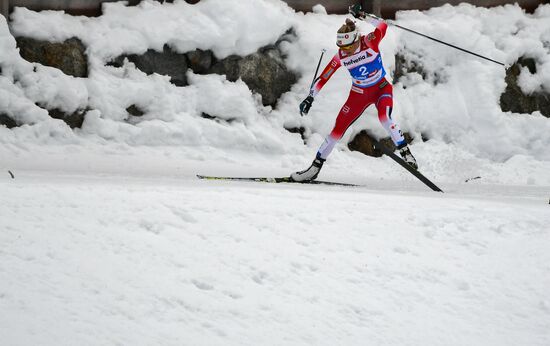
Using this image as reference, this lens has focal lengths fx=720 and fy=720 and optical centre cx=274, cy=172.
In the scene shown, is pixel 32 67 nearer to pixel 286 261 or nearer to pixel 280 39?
pixel 280 39

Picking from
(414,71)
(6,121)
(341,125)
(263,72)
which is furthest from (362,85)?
(6,121)

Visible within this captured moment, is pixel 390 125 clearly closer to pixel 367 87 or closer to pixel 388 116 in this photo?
pixel 388 116

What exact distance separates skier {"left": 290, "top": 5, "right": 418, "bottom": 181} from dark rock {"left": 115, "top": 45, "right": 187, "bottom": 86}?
2818 millimetres

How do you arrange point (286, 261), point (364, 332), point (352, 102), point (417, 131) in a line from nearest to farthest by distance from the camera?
point (364, 332) < point (286, 261) < point (352, 102) < point (417, 131)

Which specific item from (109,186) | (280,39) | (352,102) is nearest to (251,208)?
(109,186)

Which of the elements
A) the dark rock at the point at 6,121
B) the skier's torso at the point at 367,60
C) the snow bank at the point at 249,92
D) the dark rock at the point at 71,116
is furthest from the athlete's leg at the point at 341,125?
the dark rock at the point at 6,121

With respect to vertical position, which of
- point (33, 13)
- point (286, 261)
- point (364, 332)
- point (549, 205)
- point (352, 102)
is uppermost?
point (33, 13)

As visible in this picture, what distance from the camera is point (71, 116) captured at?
10.1 metres

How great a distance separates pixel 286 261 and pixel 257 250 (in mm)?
219

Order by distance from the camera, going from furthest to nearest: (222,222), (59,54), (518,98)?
(518,98) < (59,54) < (222,222)

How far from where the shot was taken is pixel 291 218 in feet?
18.5

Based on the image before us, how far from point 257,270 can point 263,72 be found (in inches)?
305

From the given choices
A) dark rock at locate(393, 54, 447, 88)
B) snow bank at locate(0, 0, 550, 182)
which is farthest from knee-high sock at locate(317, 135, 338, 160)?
dark rock at locate(393, 54, 447, 88)

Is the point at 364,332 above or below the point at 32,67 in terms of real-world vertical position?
below
